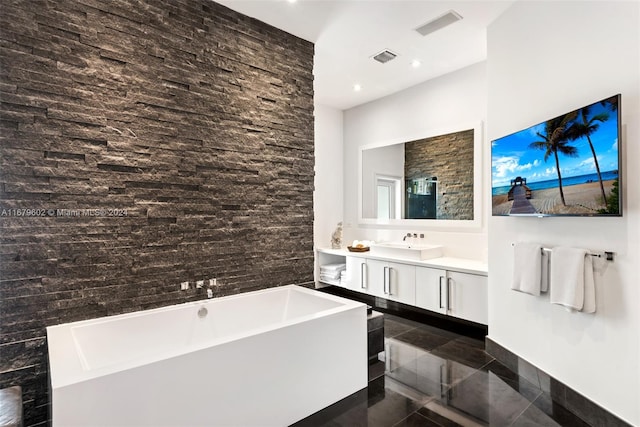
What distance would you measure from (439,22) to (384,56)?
0.77 m

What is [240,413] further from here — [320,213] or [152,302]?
[320,213]

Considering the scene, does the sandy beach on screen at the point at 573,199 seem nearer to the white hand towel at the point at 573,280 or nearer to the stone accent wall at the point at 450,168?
the white hand towel at the point at 573,280

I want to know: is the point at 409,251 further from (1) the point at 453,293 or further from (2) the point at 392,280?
(1) the point at 453,293

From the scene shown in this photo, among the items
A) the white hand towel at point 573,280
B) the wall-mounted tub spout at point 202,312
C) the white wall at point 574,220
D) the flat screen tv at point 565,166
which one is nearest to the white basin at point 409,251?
the white wall at point 574,220

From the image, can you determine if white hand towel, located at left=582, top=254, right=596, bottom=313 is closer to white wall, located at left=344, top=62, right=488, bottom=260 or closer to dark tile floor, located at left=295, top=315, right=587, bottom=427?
dark tile floor, located at left=295, top=315, right=587, bottom=427

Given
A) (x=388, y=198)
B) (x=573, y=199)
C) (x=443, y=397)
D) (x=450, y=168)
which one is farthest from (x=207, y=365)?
(x=388, y=198)

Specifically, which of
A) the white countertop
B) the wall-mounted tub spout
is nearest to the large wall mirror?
the white countertop

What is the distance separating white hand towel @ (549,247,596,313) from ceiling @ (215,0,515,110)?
2027mm

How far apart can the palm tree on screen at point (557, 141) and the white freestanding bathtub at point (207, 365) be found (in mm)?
1657

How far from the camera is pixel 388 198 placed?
16.5ft

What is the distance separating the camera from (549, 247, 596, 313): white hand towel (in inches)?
81.4

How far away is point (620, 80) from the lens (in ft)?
6.36

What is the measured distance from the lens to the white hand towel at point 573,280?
6.78 ft

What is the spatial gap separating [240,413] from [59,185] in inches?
70.6
